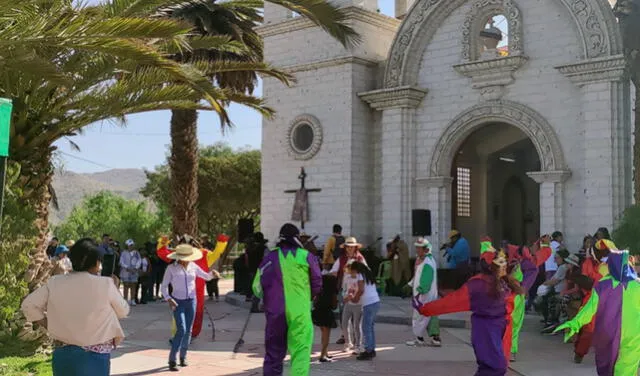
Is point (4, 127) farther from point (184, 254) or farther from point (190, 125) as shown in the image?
point (190, 125)

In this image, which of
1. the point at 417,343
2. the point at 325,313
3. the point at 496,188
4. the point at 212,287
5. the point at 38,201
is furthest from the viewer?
the point at 496,188

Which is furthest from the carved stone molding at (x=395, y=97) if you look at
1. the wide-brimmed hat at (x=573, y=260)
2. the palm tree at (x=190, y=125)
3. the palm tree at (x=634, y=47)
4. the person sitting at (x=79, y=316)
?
the person sitting at (x=79, y=316)

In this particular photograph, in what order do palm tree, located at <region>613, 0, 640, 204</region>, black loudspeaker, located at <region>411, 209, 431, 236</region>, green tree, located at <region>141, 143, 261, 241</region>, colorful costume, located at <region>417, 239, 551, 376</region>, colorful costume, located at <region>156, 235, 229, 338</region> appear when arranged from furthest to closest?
green tree, located at <region>141, 143, 261, 241</region> → black loudspeaker, located at <region>411, 209, 431, 236</region> → palm tree, located at <region>613, 0, 640, 204</region> → colorful costume, located at <region>156, 235, 229, 338</region> → colorful costume, located at <region>417, 239, 551, 376</region>

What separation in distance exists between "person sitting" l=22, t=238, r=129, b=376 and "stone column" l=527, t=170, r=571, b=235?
13861mm

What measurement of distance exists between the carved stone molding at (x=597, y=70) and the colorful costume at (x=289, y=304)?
11.0 metres

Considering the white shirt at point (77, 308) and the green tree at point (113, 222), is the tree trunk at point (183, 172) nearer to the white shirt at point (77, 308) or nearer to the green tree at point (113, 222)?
the white shirt at point (77, 308)

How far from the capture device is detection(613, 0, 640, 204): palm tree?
1549 cm

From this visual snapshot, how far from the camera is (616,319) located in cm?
753

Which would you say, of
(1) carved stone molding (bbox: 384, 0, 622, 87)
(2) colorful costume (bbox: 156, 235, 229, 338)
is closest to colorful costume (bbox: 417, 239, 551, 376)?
(2) colorful costume (bbox: 156, 235, 229, 338)

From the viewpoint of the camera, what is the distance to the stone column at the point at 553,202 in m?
17.8

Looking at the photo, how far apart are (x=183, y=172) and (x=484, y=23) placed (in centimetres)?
873

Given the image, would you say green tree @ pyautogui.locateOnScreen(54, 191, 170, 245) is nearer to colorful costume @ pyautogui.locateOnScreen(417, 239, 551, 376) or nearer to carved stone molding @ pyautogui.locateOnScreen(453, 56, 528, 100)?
carved stone molding @ pyautogui.locateOnScreen(453, 56, 528, 100)

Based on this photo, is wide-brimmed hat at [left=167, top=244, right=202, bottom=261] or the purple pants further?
wide-brimmed hat at [left=167, top=244, right=202, bottom=261]

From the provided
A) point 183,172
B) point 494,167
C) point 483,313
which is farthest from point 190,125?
point 483,313
